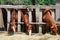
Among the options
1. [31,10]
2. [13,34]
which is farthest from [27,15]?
[13,34]

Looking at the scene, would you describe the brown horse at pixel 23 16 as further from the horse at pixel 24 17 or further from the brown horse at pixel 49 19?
the brown horse at pixel 49 19

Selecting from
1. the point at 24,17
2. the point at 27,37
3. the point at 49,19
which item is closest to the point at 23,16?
the point at 24,17

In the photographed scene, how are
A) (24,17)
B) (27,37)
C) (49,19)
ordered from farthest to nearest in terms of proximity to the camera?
(24,17), (49,19), (27,37)

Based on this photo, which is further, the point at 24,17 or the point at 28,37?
the point at 24,17

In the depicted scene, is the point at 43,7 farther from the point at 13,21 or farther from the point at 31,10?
the point at 13,21

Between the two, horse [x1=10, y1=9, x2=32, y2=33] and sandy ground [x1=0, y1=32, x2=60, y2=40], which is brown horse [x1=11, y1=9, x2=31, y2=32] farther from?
sandy ground [x1=0, y1=32, x2=60, y2=40]

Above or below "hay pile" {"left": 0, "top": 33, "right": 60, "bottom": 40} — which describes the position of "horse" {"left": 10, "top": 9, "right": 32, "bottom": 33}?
above

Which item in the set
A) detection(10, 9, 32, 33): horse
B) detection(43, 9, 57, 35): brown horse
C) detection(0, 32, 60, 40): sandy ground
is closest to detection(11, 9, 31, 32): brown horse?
detection(10, 9, 32, 33): horse

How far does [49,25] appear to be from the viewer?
25.2ft

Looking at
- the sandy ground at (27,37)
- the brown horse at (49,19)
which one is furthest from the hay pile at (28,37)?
the brown horse at (49,19)

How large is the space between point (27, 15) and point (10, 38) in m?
1.18

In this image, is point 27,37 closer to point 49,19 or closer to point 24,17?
point 24,17

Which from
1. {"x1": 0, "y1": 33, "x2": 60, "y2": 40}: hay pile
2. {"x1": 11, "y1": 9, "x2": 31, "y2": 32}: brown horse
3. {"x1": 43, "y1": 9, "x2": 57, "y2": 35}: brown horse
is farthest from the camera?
{"x1": 11, "y1": 9, "x2": 31, "y2": 32}: brown horse

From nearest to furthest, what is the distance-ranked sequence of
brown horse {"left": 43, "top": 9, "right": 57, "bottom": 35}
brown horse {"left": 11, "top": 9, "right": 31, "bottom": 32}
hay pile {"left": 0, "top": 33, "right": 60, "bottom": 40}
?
1. hay pile {"left": 0, "top": 33, "right": 60, "bottom": 40}
2. brown horse {"left": 43, "top": 9, "right": 57, "bottom": 35}
3. brown horse {"left": 11, "top": 9, "right": 31, "bottom": 32}
